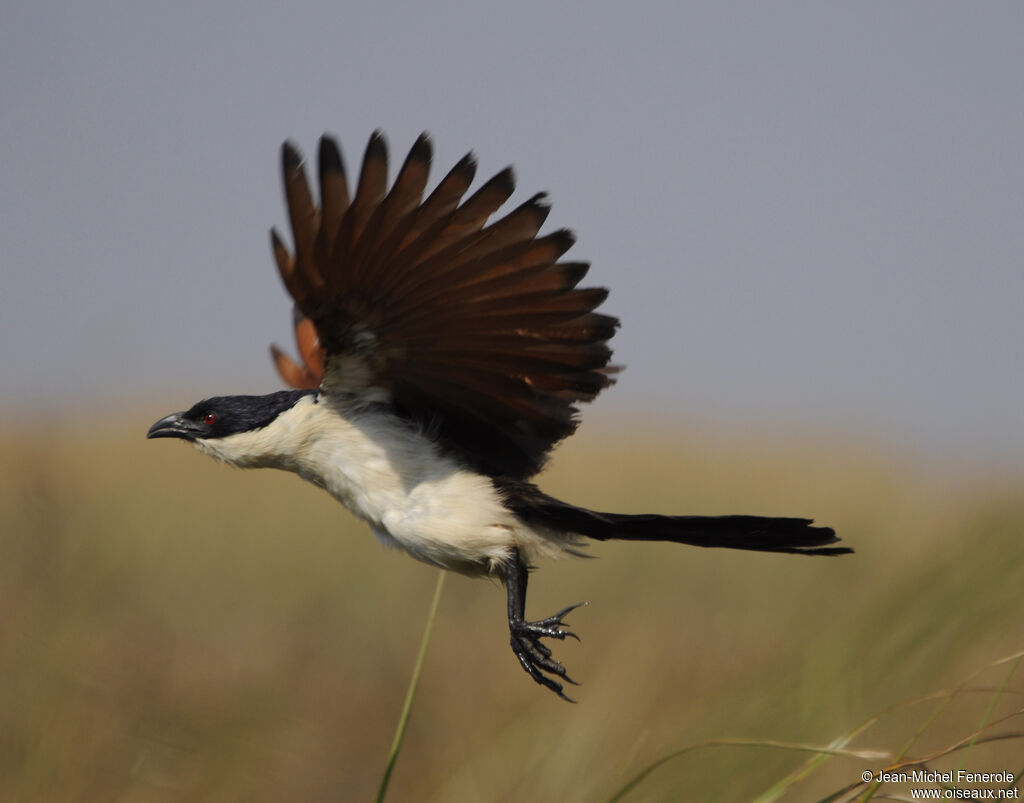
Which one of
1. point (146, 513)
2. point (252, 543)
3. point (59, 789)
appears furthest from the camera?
point (252, 543)

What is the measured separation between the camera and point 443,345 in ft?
8.47

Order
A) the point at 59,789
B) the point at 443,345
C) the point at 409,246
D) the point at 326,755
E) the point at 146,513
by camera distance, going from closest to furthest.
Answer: the point at 409,246
the point at 443,345
the point at 59,789
the point at 146,513
the point at 326,755

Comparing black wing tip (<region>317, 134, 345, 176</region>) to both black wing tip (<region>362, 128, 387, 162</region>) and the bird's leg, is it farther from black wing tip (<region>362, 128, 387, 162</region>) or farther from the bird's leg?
the bird's leg

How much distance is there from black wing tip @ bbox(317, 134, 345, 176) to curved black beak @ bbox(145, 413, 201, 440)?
97 cm

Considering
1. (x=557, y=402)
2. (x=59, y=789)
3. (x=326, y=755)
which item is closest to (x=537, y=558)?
(x=557, y=402)

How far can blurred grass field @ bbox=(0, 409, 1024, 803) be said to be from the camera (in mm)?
2748

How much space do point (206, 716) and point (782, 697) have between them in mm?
2820

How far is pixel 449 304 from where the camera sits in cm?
247

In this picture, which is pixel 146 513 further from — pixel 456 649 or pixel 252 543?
pixel 456 649

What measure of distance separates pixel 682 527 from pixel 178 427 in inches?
57.0

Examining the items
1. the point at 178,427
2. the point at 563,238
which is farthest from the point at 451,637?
the point at 563,238

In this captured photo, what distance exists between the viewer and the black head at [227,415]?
2.77 metres

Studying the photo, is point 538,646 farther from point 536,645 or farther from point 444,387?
point 444,387

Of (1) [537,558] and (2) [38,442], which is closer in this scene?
(1) [537,558]
